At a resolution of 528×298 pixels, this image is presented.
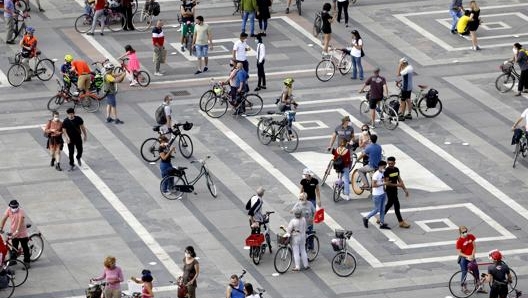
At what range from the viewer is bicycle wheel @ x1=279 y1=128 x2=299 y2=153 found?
49125mm

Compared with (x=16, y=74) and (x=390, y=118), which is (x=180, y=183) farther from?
(x=16, y=74)

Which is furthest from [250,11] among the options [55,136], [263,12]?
[55,136]

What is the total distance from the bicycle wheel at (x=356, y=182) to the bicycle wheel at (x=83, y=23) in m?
18.3

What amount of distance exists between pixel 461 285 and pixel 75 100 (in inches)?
687

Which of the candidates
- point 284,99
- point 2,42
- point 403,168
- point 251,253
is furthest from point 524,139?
point 2,42

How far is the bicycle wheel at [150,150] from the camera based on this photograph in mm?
47969

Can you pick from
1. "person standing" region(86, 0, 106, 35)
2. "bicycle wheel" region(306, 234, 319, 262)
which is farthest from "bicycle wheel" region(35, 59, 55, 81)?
"bicycle wheel" region(306, 234, 319, 262)

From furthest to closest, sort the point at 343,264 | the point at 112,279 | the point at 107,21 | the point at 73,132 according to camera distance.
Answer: the point at 107,21
the point at 73,132
the point at 343,264
the point at 112,279

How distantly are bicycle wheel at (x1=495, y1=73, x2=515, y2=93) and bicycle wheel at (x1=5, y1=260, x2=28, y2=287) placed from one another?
68.0ft

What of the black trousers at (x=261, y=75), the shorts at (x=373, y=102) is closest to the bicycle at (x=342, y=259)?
the shorts at (x=373, y=102)

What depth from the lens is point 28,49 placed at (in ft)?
180

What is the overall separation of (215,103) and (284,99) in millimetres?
2826

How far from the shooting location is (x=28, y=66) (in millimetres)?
54969

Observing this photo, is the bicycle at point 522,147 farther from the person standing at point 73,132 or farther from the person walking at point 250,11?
the person walking at point 250,11
